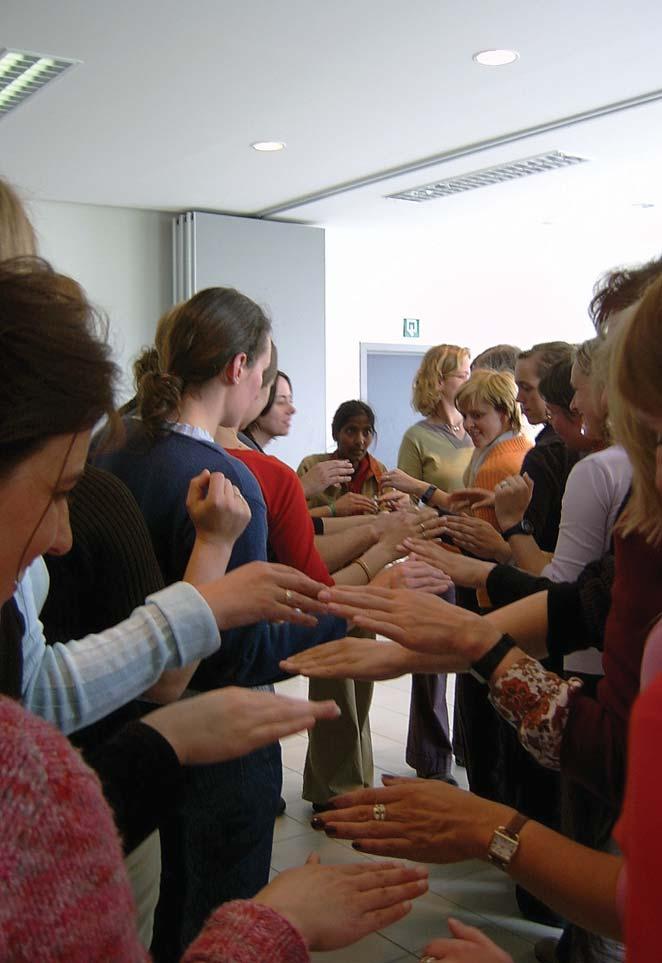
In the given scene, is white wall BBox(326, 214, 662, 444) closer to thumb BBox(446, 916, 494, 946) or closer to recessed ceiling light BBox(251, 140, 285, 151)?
recessed ceiling light BBox(251, 140, 285, 151)

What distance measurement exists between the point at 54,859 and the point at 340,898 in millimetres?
428

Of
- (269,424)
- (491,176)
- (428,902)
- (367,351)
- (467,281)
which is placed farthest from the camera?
(467,281)

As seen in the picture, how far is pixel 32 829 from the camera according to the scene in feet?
2.13

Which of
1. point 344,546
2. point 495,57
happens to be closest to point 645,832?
point 344,546

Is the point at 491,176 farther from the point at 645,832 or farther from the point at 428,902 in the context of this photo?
the point at 645,832

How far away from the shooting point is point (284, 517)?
6.89ft

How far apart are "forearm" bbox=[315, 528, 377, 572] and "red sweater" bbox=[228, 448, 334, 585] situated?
0.65 m

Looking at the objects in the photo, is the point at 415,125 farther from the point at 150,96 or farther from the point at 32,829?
the point at 32,829

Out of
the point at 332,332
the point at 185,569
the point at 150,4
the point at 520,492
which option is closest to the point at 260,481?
the point at 185,569

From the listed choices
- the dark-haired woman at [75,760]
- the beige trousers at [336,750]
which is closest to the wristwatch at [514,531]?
the beige trousers at [336,750]

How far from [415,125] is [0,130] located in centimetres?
241

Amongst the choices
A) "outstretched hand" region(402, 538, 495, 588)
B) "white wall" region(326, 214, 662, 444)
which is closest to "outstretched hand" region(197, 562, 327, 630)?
"outstretched hand" region(402, 538, 495, 588)

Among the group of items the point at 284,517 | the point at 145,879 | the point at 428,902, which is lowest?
the point at 428,902

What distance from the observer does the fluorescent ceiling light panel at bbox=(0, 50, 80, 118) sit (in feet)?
14.5
